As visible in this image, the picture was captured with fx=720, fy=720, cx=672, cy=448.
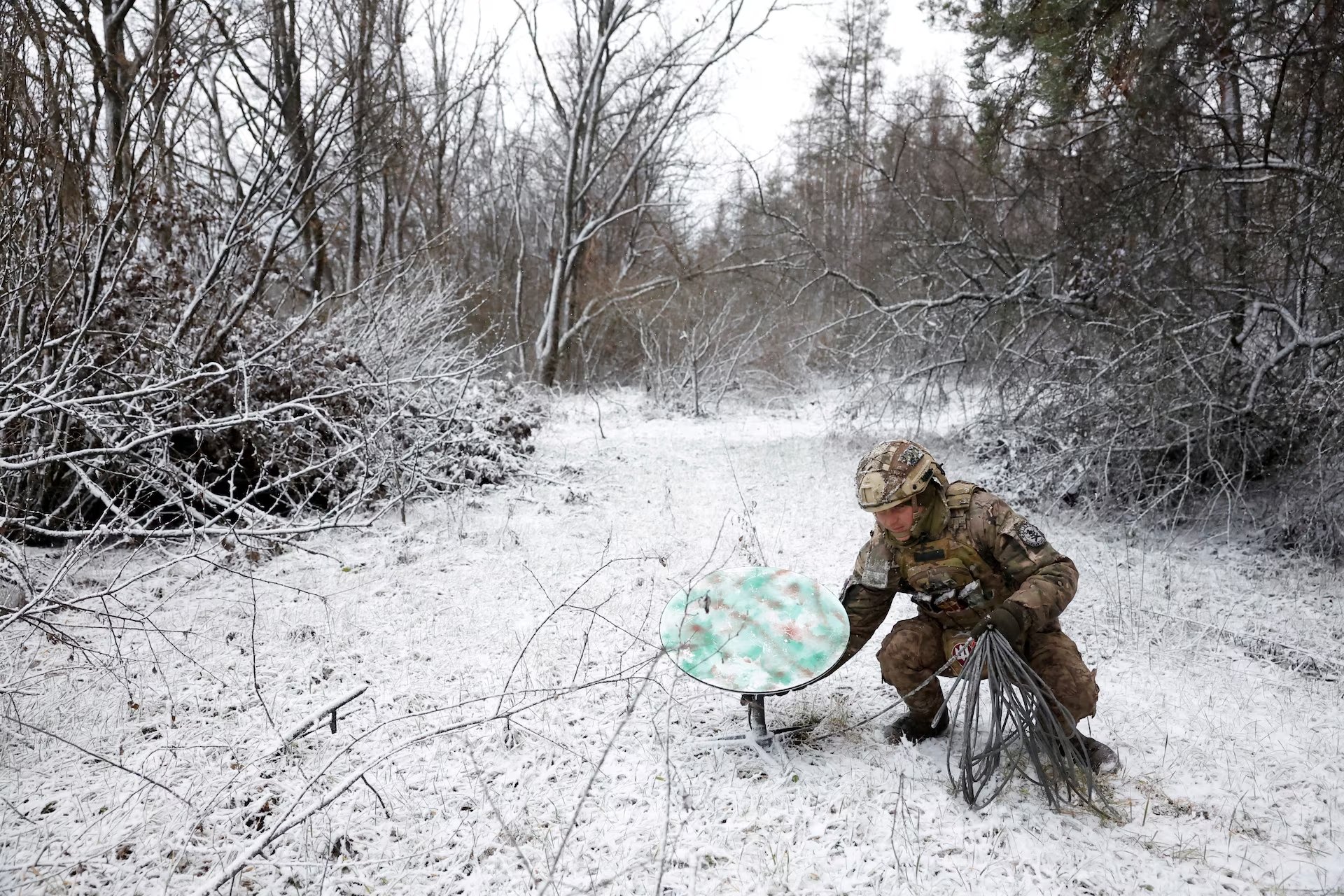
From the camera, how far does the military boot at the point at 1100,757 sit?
8.00ft

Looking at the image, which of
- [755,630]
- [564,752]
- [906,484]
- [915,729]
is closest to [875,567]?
[906,484]

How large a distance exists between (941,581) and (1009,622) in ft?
1.29

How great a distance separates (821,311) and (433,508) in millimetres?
11917

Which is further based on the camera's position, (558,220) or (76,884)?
(558,220)

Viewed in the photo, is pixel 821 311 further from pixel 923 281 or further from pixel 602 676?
pixel 602 676

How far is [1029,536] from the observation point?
8.09ft

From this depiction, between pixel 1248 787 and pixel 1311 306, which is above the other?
pixel 1311 306

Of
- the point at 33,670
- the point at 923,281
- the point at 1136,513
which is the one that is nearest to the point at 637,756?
the point at 33,670

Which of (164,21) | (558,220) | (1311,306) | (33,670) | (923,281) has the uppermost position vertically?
(558,220)

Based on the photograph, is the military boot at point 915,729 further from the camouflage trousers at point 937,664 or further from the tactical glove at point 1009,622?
the tactical glove at point 1009,622

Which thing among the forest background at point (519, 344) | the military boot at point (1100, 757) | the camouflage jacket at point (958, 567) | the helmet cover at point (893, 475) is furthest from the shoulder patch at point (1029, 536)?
the forest background at point (519, 344)

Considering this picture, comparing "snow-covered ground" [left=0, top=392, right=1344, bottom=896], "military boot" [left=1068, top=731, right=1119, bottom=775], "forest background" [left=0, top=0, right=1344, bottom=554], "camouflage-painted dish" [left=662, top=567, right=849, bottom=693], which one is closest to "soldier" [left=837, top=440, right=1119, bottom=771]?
"military boot" [left=1068, top=731, right=1119, bottom=775]

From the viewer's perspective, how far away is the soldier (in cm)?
238

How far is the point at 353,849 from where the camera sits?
2.11 meters
